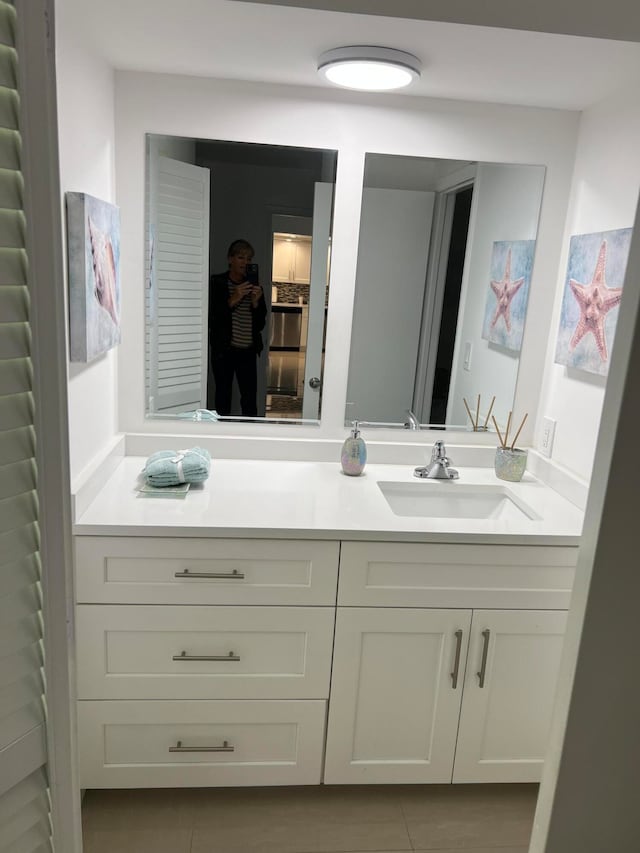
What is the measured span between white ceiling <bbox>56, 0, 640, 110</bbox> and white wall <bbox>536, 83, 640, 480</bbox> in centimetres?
10

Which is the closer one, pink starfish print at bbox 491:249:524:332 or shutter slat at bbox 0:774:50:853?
shutter slat at bbox 0:774:50:853

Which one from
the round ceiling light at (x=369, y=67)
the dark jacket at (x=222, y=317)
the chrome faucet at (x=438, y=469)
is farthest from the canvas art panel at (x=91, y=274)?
the chrome faucet at (x=438, y=469)

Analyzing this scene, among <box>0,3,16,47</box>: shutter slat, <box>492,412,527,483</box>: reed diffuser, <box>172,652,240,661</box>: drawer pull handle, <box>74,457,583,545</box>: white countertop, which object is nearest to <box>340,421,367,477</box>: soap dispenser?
<box>74,457,583,545</box>: white countertop

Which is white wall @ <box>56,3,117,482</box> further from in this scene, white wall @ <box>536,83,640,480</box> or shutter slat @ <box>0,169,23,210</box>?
white wall @ <box>536,83,640,480</box>

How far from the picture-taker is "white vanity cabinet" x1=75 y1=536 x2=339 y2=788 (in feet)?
5.76

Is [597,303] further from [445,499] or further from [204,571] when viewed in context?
[204,571]

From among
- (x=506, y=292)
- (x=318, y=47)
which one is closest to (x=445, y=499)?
(x=506, y=292)

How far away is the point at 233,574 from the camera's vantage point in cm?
177

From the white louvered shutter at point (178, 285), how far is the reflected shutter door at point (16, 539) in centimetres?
137

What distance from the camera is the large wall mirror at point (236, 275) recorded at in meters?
2.14

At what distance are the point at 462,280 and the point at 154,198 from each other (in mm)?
1073

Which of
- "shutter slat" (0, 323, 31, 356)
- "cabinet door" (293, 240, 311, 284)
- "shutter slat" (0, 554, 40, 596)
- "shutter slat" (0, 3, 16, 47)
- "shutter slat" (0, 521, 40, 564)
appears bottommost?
"shutter slat" (0, 554, 40, 596)

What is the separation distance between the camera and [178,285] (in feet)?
7.30

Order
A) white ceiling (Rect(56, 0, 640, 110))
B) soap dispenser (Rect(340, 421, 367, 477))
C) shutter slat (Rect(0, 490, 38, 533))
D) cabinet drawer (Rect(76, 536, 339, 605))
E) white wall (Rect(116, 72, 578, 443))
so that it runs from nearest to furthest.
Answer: shutter slat (Rect(0, 490, 38, 533)) → white ceiling (Rect(56, 0, 640, 110)) → cabinet drawer (Rect(76, 536, 339, 605)) → white wall (Rect(116, 72, 578, 443)) → soap dispenser (Rect(340, 421, 367, 477))
